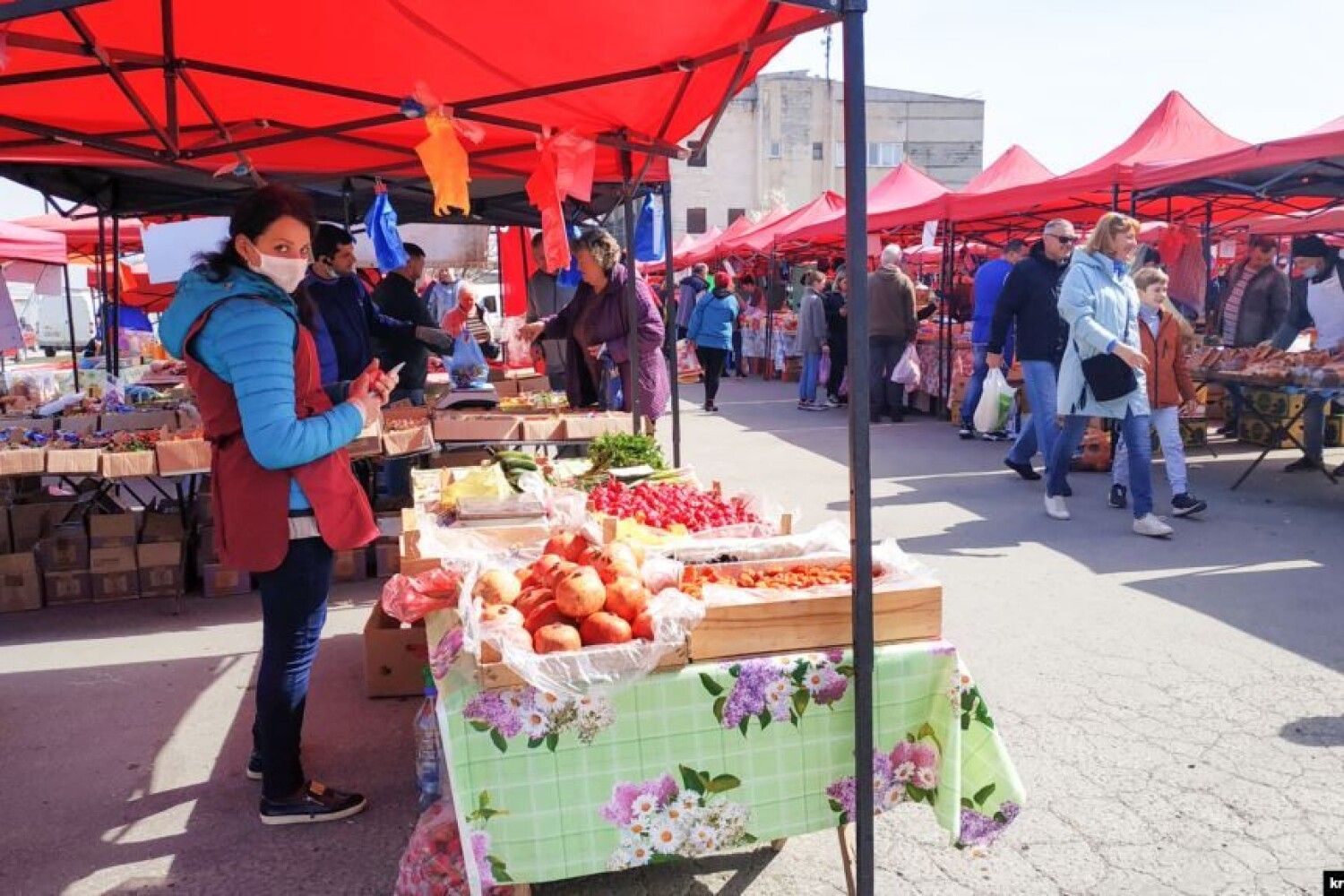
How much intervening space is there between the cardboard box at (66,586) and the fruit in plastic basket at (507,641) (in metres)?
4.65

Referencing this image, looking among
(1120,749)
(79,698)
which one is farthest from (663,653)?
(79,698)

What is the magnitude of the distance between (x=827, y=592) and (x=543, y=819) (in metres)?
0.93

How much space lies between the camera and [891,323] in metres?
12.7

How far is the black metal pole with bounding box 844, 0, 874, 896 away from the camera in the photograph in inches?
96.4

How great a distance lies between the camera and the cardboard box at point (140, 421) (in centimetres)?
722

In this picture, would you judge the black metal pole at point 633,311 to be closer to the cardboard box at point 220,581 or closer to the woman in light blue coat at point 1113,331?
the cardboard box at point 220,581

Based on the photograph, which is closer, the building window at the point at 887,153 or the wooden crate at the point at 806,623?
the wooden crate at the point at 806,623

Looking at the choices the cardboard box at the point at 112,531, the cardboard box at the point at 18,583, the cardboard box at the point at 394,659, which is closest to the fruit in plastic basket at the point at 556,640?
the cardboard box at the point at 394,659

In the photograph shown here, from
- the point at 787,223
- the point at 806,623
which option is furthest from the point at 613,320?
the point at 787,223

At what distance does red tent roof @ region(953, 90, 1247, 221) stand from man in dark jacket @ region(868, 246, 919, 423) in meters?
1.19

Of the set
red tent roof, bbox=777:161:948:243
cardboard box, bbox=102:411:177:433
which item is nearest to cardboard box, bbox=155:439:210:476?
cardboard box, bbox=102:411:177:433

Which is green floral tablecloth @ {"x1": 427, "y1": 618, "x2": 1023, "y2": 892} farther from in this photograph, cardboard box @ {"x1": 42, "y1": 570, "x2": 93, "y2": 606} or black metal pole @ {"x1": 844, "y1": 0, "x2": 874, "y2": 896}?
cardboard box @ {"x1": 42, "y1": 570, "x2": 93, "y2": 606}

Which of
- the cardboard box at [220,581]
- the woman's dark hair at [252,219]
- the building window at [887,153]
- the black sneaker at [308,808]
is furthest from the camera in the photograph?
the building window at [887,153]

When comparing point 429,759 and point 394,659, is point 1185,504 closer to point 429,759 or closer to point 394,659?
point 394,659
